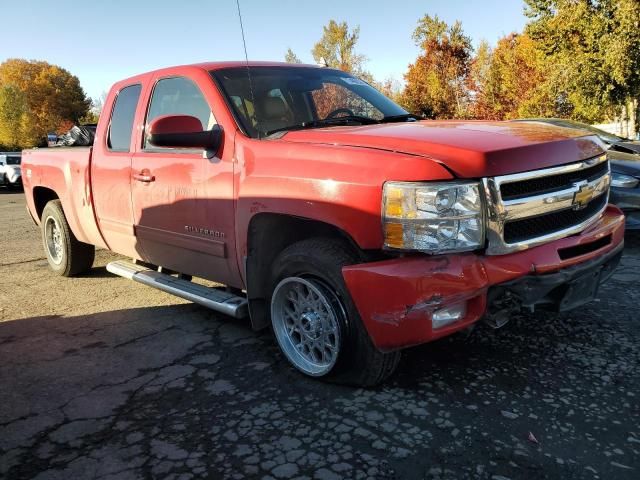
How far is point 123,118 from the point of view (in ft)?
15.1

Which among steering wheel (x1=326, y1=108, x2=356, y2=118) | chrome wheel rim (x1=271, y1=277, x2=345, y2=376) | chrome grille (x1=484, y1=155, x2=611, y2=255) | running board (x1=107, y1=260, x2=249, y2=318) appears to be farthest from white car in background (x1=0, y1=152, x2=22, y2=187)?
chrome grille (x1=484, y1=155, x2=611, y2=255)

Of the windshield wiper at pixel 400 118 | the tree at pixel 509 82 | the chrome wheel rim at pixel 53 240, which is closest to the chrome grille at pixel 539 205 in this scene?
the windshield wiper at pixel 400 118

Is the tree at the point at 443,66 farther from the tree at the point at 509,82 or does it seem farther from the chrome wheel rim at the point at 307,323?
the chrome wheel rim at the point at 307,323

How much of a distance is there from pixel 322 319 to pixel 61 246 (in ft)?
13.2

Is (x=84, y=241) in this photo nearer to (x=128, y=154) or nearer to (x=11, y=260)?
(x=128, y=154)

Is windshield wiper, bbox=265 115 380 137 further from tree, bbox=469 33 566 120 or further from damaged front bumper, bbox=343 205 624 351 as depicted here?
tree, bbox=469 33 566 120

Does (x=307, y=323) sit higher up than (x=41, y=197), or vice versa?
(x=41, y=197)

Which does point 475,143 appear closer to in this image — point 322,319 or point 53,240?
point 322,319

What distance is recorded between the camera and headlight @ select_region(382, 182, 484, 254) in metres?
2.50

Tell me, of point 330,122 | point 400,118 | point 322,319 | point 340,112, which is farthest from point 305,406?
point 400,118

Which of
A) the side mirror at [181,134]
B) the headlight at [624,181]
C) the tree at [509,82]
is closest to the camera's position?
the side mirror at [181,134]

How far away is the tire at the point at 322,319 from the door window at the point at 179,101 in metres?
1.25

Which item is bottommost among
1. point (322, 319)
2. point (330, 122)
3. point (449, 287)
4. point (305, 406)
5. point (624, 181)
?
point (305, 406)

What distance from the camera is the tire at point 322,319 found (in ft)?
9.30
